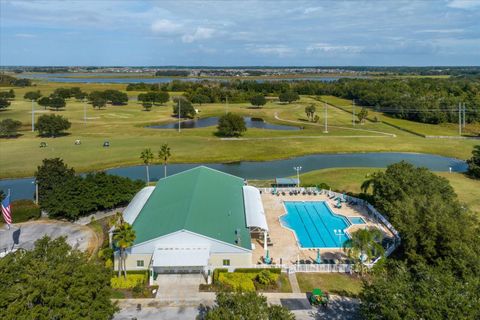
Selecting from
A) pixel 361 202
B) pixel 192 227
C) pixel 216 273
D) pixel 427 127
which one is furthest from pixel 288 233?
pixel 427 127

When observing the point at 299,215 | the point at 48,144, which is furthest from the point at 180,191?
the point at 48,144

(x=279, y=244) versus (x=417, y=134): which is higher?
(x=417, y=134)

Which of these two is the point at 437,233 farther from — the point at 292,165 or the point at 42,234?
the point at 292,165

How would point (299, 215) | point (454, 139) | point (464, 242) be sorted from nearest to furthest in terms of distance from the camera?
point (464, 242)
point (299, 215)
point (454, 139)

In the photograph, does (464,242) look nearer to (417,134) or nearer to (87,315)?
(87,315)

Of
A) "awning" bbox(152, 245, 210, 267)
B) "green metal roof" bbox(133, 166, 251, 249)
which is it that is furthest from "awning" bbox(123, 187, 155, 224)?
"awning" bbox(152, 245, 210, 267)

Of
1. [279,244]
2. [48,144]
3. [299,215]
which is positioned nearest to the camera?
[279,244]

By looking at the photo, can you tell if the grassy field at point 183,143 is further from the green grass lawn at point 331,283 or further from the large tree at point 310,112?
the green grass lawn at point 331,283
